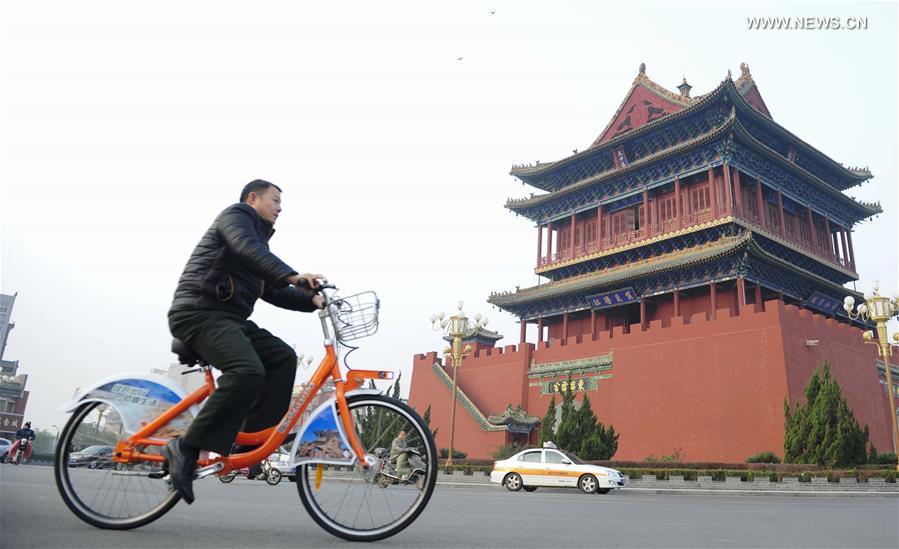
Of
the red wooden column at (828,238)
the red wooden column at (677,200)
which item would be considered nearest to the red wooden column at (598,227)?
the red wooden column at (677,200)

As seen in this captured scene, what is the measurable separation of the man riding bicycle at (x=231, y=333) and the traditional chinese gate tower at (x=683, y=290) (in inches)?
624

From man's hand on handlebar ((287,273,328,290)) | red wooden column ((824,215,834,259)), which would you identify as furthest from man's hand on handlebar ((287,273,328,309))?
red wooden column ((824,215,834,259))

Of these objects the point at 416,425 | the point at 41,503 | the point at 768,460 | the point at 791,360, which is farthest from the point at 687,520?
the point at 791,360

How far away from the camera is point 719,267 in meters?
21.0

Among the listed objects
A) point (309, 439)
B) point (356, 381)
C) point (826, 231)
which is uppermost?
point (826, 231)

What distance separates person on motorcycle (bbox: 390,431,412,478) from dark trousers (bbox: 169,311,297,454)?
1.86 ft

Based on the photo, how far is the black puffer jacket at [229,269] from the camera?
2.80m

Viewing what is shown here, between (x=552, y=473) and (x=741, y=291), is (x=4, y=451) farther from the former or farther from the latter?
(x=741, y=291)

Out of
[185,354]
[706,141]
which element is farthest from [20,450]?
[706,141]

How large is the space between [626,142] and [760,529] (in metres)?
23.2

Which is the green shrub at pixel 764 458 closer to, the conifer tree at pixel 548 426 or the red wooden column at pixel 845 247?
the conifer tree at pixel 548 426

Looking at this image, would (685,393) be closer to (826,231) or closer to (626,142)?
(626,142)

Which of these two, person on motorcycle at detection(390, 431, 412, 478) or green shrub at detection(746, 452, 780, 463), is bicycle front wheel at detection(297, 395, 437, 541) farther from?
green shrub at detection(746, 452, 780, 463)

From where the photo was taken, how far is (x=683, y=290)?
22125 mm
